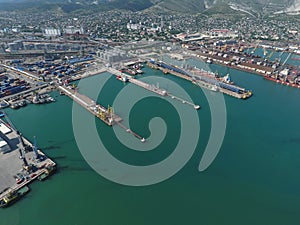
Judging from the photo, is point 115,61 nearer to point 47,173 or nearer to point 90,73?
point 90,73

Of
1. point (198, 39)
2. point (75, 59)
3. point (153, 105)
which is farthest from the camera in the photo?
point (198, 39)

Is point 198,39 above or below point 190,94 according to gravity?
above

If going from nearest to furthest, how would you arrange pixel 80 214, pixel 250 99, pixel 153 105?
pixel 80 214
pixel 153 105
pixel 250 99

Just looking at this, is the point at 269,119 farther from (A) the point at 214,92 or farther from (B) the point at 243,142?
(A) the point at 214,92

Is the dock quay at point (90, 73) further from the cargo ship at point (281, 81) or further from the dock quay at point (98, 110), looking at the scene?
the cargo ship at point (281, 81)

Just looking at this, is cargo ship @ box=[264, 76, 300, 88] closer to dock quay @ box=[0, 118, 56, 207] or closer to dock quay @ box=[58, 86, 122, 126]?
dock quay @ box=[58, 86, 122, 126]

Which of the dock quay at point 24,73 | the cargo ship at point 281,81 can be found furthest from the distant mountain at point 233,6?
the dock quay at point 24,73

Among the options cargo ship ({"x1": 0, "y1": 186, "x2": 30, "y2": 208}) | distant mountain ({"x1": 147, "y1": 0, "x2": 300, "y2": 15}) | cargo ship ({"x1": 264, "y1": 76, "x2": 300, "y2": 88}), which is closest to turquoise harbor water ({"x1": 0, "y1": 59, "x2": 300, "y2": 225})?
cargo ship ({"x1": 0, "y1": 186, "x2": 30, "y2": 208})

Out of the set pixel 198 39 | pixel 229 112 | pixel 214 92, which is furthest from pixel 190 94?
pixel 198 39
